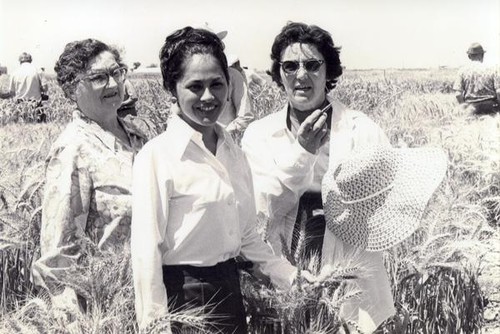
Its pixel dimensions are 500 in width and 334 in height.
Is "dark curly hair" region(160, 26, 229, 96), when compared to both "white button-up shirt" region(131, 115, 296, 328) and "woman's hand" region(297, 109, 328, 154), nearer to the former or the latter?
"white button-up shirt" region(131, 115, 296, 328)

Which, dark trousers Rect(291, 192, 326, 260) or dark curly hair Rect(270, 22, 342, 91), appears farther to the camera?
dark curly hair Rect(270, 22, 342, 91)

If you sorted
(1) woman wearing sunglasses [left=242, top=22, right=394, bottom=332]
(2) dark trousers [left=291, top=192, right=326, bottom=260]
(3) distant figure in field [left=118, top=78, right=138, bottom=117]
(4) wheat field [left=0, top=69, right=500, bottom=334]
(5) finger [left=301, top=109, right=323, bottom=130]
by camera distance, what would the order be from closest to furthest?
(4) wheat field [left=0, top=69, right=500, bottom=334] → (5) finger [left=301, top=109, right=323, bottom=130] → (1) woman wearing sunglasses [left=242, top=22, right=394, bottom=332] → (2) dark trousers [left=291, top=192, right=326, bottom=260] → (3) distant figure in field [left=118, top=78, right=138, bottom=117]

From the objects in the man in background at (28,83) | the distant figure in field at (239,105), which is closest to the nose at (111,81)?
the distant figure in field at (239,105)

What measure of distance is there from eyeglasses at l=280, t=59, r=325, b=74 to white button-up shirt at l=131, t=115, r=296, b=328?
61cm

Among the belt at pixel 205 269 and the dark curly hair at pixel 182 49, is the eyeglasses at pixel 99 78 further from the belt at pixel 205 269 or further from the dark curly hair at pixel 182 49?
the belt at pixel 205 269

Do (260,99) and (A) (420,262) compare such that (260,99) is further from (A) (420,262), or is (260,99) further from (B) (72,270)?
(B) (72,270)

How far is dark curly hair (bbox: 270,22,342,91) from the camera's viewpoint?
7.86 feet

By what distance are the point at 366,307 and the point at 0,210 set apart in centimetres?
142

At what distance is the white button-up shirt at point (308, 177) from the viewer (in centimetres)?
214

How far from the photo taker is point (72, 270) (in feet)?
5.46

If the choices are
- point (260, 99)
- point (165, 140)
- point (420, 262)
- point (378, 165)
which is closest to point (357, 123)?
point (378, 165)

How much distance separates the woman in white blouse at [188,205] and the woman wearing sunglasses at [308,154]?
367 millimetres

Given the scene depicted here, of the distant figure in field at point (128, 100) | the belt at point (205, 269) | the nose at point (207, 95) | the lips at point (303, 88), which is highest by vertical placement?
the nose at point (207, 95)

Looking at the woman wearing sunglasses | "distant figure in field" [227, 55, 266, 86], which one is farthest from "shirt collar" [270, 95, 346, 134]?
"distant figure in field" [227, 55, 266, 86]
